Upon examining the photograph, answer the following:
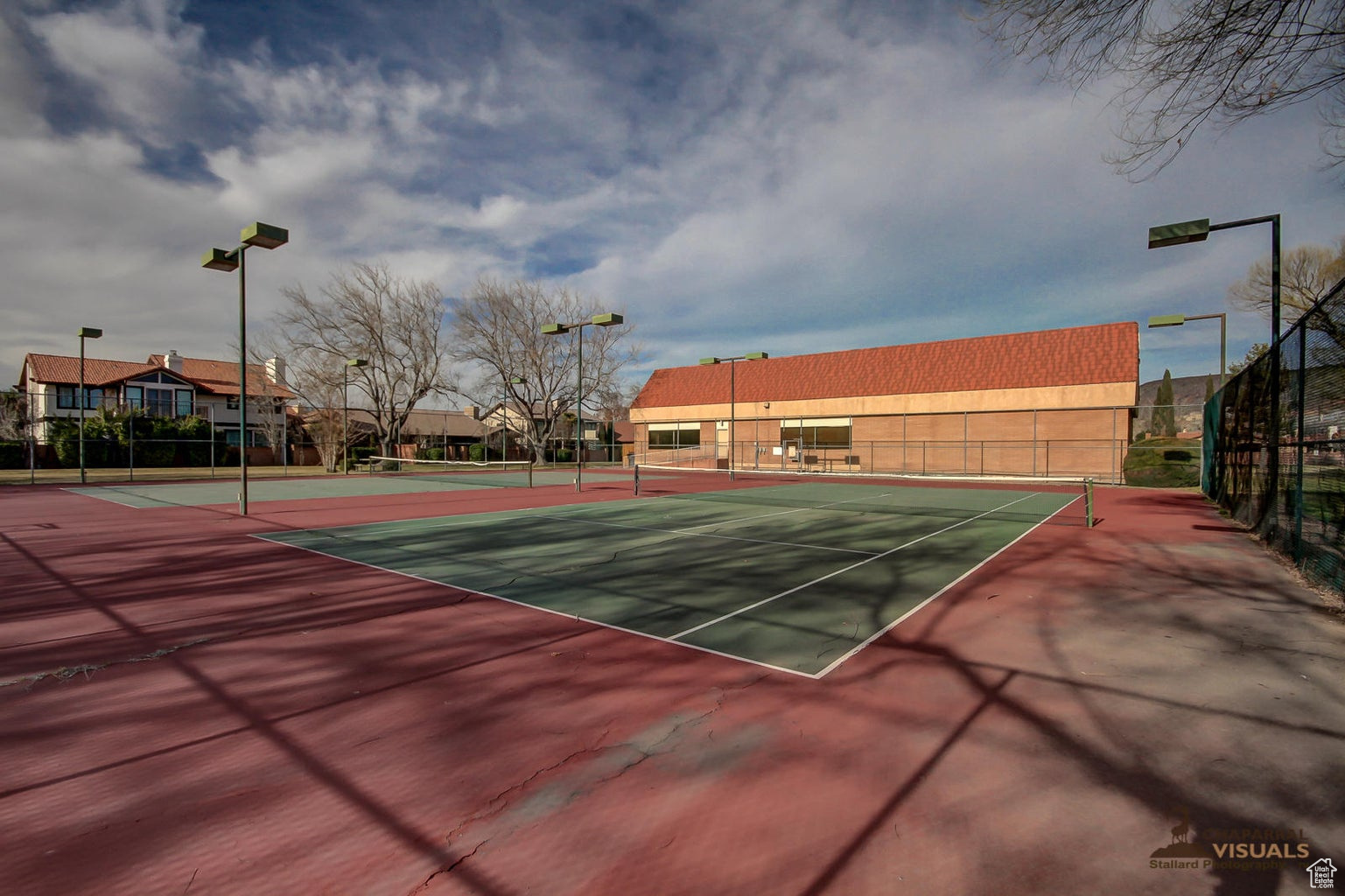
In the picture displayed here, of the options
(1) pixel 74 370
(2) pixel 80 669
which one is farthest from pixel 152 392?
(2) pixel 80 669

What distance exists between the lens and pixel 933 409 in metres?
37.5

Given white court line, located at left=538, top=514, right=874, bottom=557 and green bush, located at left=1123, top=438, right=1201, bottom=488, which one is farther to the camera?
green bush, located at left=1123, top=438, right=1201, bottom=488

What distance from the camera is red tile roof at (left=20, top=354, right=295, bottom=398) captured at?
4747 cm

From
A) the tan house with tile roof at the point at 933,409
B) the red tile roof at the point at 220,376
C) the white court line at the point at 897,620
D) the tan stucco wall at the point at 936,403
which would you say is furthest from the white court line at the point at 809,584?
the red tile roof at the point at 220,376

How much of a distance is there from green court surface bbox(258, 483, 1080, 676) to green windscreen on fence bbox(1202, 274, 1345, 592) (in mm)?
3711

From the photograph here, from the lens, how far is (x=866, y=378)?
41.2 meters

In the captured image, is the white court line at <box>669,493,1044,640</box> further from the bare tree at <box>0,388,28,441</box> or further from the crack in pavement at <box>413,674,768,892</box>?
the bare tree at <box>0,388,28,441</box>

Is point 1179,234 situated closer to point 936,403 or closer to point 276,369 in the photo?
point 936,403

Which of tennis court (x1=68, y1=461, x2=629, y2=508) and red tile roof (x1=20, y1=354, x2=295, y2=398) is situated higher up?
red tile roof (x1=20, y1=354, x2=295, y2=398)

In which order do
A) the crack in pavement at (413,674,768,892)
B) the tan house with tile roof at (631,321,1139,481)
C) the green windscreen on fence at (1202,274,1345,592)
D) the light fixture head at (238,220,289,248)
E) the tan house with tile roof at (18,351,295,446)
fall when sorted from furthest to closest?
the tan house with tile roof at (18,351,295,446) → the tan house with tile roof at (631,321,1139,481) → the light fixture head at (238,220,289,248) → the green windscreen on fence at (1202,274,1345,592) → the crack in pavement at (413,674,768,892)

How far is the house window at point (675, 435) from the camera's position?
48469 millimetres

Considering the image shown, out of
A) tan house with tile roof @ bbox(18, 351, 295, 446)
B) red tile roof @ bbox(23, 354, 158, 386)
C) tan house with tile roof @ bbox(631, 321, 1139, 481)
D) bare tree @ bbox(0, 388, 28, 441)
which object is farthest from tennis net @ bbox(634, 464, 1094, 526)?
red tile roof @ bbox(23, 354, 158, 386)

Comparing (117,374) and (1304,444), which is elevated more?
(117,374)

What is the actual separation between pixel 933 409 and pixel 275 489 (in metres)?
35.2
